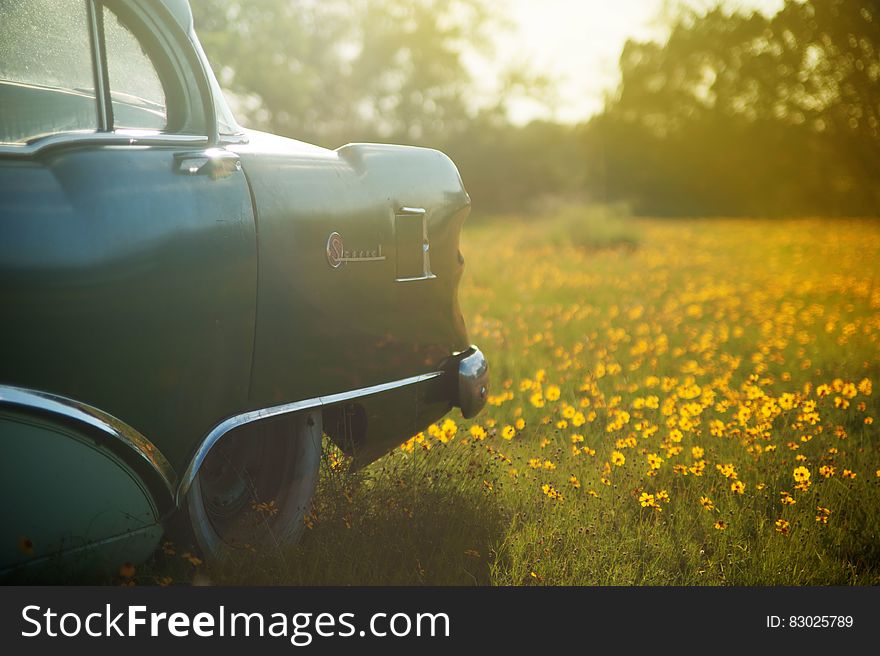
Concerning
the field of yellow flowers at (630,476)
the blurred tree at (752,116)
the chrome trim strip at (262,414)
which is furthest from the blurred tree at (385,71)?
the chrome trim strip at (262,414)

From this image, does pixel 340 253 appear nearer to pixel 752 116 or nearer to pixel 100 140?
pixel 100 140

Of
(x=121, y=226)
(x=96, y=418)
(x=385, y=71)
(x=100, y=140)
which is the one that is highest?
(x=385, y=71)

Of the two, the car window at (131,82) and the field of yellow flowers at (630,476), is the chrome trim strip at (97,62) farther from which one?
the field of yellow flowers at (630,476)

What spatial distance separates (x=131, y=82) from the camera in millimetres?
2785

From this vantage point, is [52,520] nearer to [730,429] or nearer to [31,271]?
[31,271]

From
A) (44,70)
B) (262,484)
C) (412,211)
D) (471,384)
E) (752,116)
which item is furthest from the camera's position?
(752,116)

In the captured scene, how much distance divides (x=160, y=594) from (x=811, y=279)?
11.7 m

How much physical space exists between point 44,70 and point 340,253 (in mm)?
1014

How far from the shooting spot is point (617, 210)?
957 inches

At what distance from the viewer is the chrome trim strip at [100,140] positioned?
2.29 m

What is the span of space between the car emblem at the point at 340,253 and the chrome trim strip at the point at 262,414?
0.43 m

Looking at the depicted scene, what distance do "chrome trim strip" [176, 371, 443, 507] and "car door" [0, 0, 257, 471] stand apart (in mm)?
31

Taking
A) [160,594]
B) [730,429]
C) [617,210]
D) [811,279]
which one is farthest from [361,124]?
[160,594]

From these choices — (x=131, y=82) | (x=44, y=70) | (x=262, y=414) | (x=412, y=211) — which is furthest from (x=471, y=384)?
(x=44, y=70)
